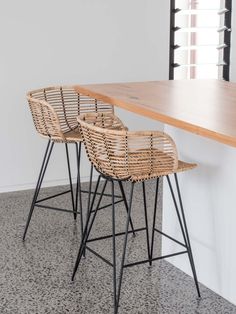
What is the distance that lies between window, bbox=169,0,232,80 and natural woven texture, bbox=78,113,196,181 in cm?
252

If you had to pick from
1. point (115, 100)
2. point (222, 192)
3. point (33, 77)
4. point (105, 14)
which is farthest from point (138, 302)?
point (105, 14)

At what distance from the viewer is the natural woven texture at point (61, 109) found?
350 cm

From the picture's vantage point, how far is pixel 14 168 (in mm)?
4801

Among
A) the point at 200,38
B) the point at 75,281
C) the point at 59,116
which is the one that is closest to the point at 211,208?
the point at 75,281

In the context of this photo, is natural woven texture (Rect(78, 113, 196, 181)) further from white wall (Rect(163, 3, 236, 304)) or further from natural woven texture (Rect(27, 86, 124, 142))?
natural woven texture (Rect(27, 86, 124, 142))

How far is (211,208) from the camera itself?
9.72ft

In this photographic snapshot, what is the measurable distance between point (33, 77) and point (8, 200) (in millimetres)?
1011

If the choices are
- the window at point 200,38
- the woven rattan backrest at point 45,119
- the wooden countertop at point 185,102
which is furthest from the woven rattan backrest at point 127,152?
the window at point 200,38

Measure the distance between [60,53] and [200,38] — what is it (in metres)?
1.36

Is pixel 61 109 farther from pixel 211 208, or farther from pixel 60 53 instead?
pixel 211 208

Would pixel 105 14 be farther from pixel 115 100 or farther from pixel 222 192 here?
pixel 222 192

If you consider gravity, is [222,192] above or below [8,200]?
above

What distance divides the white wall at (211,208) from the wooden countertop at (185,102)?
0.23m

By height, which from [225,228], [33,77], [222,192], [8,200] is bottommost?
[8,200]
